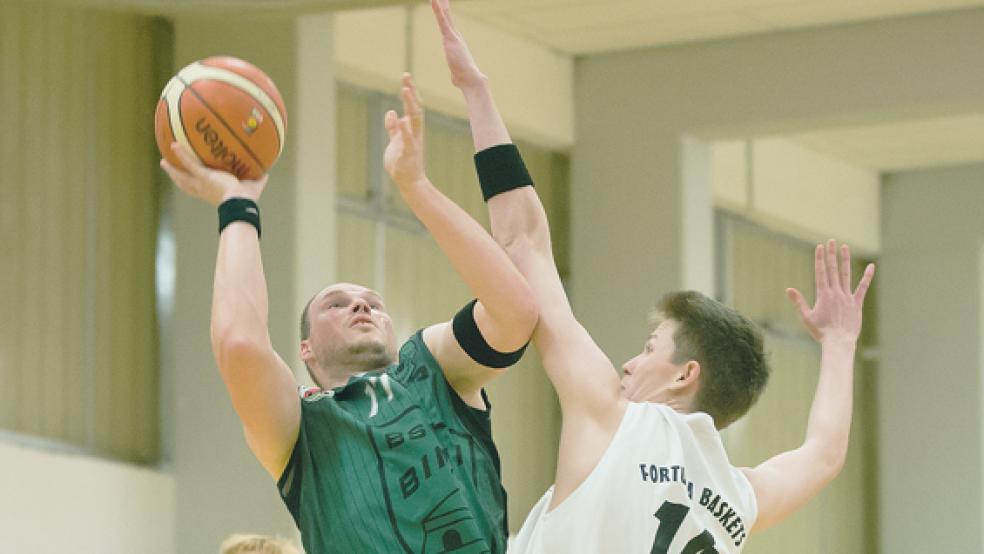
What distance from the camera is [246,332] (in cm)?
444

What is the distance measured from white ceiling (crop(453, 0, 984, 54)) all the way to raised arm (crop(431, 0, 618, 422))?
7.93m

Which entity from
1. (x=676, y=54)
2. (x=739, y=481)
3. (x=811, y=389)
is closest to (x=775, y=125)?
(x=676, y=54)

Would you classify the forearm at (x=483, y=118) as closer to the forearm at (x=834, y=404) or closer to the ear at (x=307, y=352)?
the ear at (x=307, y=352)

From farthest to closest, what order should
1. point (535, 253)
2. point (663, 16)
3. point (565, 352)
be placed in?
point (663, 16), point (535, 253), point (565, 352)

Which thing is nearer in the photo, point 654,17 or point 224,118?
point 224,118

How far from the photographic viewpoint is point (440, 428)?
4742 millimetres

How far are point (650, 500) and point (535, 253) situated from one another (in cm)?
69

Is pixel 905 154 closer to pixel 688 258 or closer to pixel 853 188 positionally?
pixel 853 188

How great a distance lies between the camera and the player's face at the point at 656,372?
483 cm

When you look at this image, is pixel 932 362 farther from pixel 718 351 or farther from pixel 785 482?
pixel 718 351

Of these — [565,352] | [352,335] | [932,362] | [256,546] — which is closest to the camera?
[565,352]

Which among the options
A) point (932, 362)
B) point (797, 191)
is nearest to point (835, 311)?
point (797, 191)

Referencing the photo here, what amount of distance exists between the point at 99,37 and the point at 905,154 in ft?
27.8

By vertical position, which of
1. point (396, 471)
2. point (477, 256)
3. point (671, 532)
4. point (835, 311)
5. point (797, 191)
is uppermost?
point (797, 191)
